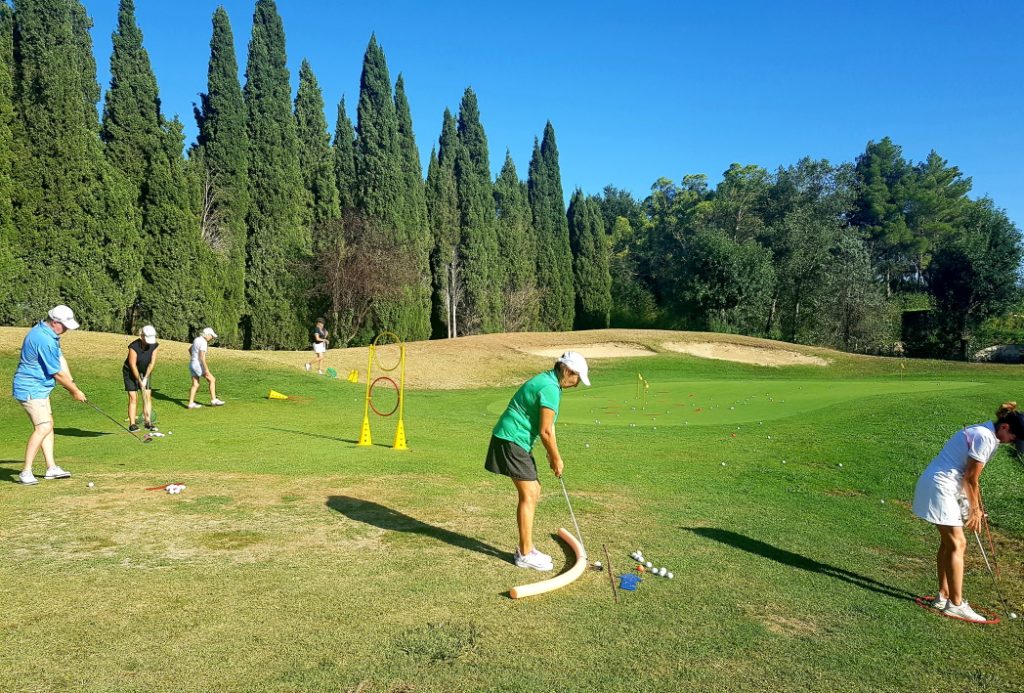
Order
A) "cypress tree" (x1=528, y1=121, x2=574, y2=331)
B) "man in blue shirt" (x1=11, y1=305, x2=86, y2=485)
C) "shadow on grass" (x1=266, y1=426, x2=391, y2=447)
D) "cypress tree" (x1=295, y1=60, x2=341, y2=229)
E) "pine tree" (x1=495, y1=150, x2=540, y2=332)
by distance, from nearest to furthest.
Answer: "man in blue shirt" (x1=11, y1=305, x2=86, y2=485), "shadow on grass" (x1=266, y1=426, x2=391, y2=447), "cypress tree" (x1=295, y1=60, x2=341, y2=229), "pine tree" (x1=495, y1=150, x2=540, y2=332), "cypress tree" (x1=528, y1=121, x2=574, y2=331)

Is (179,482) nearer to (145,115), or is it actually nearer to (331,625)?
(331,625)

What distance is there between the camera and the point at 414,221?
50562 millimetres

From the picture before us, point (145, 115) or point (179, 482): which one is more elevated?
point (145, 115)

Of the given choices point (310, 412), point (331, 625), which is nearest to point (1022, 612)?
point (331, 625)

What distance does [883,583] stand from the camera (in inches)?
280

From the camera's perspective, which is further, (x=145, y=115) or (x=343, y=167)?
(x=343, y=167)

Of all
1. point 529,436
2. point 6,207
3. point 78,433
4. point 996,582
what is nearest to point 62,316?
point 78,433

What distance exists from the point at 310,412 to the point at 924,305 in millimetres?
67446

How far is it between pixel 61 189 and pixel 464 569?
108ft

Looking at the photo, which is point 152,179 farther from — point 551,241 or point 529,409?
point 529,409

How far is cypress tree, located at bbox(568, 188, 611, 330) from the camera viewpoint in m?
63.2

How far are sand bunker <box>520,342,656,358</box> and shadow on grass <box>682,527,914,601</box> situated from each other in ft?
89.6

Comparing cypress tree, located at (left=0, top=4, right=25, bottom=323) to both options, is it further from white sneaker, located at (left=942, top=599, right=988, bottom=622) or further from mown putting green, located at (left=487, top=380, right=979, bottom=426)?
white sneaker, located at (left=942, top=599, right=988, bottom=622)

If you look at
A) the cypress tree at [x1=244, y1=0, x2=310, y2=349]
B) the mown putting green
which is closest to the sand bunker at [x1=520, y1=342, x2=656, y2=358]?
the mown putting green
